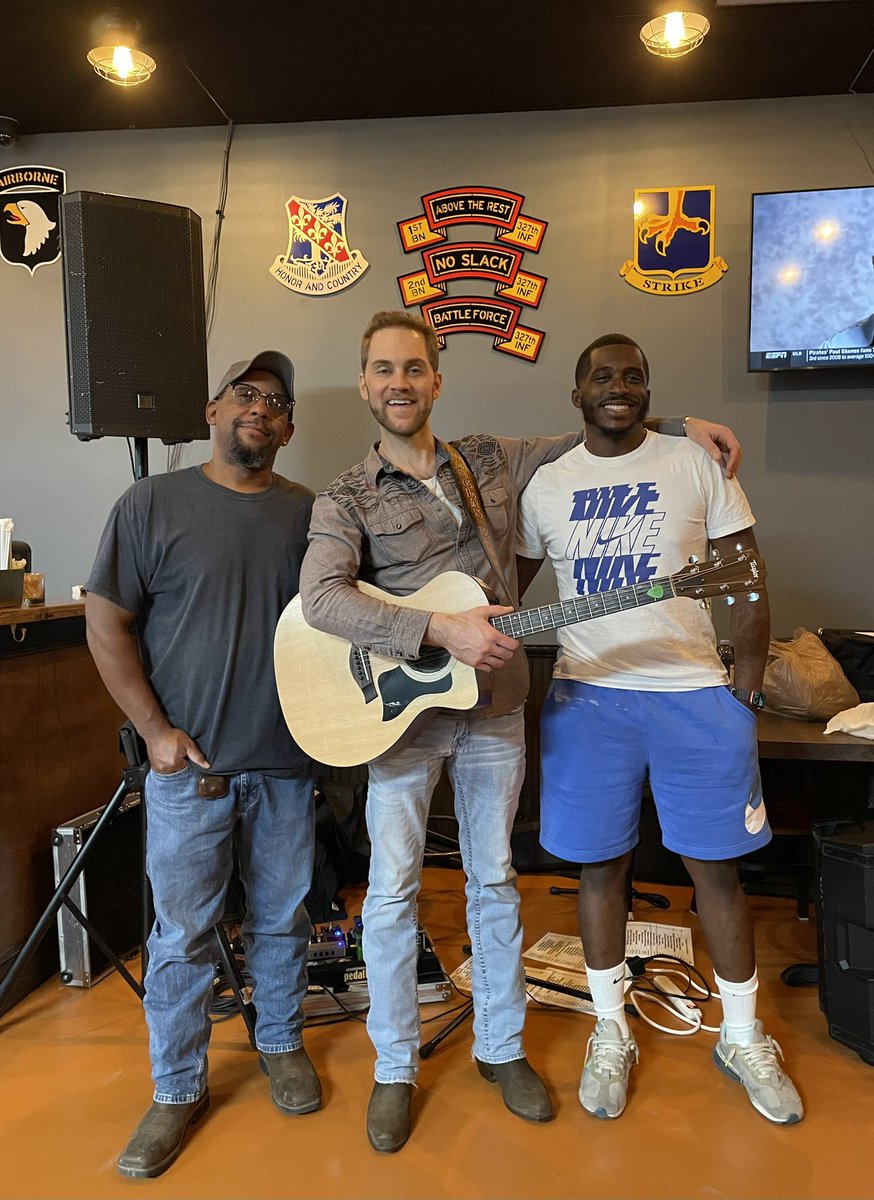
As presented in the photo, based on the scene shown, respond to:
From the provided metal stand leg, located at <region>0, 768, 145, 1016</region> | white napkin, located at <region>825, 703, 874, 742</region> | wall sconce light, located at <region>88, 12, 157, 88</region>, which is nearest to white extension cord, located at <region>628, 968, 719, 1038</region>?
white napkin, located at <region>825, 703, 874, 742</region>

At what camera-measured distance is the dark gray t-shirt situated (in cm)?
175

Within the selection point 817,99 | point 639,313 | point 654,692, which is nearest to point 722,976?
point 654,692

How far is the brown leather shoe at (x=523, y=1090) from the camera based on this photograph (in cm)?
176

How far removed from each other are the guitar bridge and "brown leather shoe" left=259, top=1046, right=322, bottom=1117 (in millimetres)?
863

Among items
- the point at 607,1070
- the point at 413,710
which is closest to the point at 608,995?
the point at 607,1070

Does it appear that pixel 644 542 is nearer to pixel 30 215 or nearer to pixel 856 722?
pixel 856 722

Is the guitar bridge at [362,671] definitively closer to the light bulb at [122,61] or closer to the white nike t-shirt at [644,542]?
the white nike t-shirt at [644,542]

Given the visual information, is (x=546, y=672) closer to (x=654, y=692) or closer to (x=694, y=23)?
(x=654, y=692)

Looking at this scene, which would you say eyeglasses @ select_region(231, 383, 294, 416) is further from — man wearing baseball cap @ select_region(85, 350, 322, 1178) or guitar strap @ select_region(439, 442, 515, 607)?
guitar strap @ select_region(439, 442, 515, 607)

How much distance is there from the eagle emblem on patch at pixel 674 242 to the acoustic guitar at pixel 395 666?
200 cm

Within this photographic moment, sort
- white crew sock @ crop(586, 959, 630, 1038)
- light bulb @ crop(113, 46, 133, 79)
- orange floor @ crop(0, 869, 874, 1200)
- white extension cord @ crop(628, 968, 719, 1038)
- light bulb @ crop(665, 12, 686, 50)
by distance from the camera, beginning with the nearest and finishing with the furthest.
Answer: orange floor @ crop(0, 869, 874, 1200), white crew sock @ crop(586, 959, 630, 1038), white extension cord @ crop(628, 968, 719, 1038), light bulb @ crop(665, 12, 686, 50), light bulb @ crop(113, 46, 133, 79)

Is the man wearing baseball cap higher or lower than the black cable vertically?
lower

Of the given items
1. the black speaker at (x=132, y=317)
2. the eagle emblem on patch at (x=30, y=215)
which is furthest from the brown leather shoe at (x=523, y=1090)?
the eagle emblem on patch at (x=30, y=215)

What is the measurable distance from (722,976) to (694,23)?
2800mm
